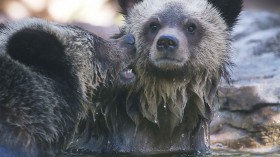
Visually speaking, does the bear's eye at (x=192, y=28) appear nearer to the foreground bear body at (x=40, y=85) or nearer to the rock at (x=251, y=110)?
the rock at (x=251, y=110)

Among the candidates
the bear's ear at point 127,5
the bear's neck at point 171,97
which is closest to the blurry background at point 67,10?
the bear's ear at point 127,5

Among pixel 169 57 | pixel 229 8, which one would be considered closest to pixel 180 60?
pixel 169 57

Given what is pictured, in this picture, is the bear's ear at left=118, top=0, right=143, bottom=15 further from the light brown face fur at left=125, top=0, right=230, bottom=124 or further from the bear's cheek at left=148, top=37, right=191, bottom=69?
the bear's cheek at left=148, top=37, right=191, bottom=69

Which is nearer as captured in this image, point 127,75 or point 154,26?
point 127,75

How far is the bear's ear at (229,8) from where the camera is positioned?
8.93m

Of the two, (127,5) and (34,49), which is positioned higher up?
(127,5)

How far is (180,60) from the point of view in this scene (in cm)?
820

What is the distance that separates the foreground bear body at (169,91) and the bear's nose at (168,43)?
8.0 inches

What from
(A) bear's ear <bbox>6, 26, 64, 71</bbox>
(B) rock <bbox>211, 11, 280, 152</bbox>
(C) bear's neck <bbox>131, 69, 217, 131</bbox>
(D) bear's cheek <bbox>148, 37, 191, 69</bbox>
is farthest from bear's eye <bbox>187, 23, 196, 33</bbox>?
(A) bear's ear <bbox>6, 26, 64, 71</bbox>

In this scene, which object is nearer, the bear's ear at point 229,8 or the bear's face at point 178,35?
the bear's face at point 178,35

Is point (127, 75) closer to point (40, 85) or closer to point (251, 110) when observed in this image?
point (40, 85)

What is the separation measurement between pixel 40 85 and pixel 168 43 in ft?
5.53

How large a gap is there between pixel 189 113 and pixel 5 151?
8.80 ft

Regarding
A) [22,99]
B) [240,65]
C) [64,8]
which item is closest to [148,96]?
[22,99]
